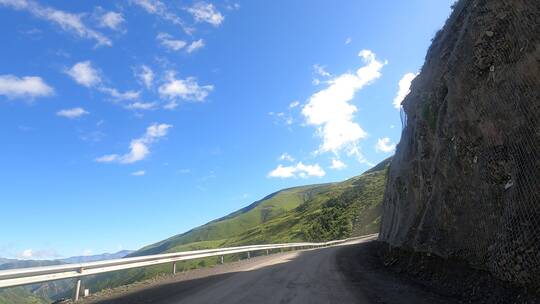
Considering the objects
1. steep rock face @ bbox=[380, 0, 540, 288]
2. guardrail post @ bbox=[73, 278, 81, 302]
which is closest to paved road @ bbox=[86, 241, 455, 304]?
guardrail post @ bbox=[73, 278, 81, 302]

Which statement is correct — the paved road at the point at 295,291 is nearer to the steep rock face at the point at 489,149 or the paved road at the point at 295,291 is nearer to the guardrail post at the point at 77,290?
the guardrail post at the point at 77,290

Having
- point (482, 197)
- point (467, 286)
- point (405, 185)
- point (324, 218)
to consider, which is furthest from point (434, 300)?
point (324, 218)

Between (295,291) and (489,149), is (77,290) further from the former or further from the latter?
(489,149)

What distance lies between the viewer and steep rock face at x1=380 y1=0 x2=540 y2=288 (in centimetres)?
838

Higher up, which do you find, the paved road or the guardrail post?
the guardrail post

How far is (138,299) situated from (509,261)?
28.5 feet

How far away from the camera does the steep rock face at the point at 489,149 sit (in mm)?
8383

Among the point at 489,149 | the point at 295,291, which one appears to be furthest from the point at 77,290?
the point at 489,149

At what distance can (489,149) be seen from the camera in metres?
10.5

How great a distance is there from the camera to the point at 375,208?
103 m

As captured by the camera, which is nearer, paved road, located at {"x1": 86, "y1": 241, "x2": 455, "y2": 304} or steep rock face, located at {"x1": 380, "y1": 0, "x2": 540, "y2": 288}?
steep rock face, located at {"x1": 380, "y1": 0, "x2": 540, "y2": 288}

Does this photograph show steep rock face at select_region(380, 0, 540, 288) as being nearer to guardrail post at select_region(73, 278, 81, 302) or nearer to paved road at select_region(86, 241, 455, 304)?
paved road at select_region(86, 241, 455, 304)

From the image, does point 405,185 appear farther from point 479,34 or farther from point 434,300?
point 434,300

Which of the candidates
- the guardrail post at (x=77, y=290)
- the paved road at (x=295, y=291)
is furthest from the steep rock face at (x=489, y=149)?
the guardrail post at (x=77, y=290)
